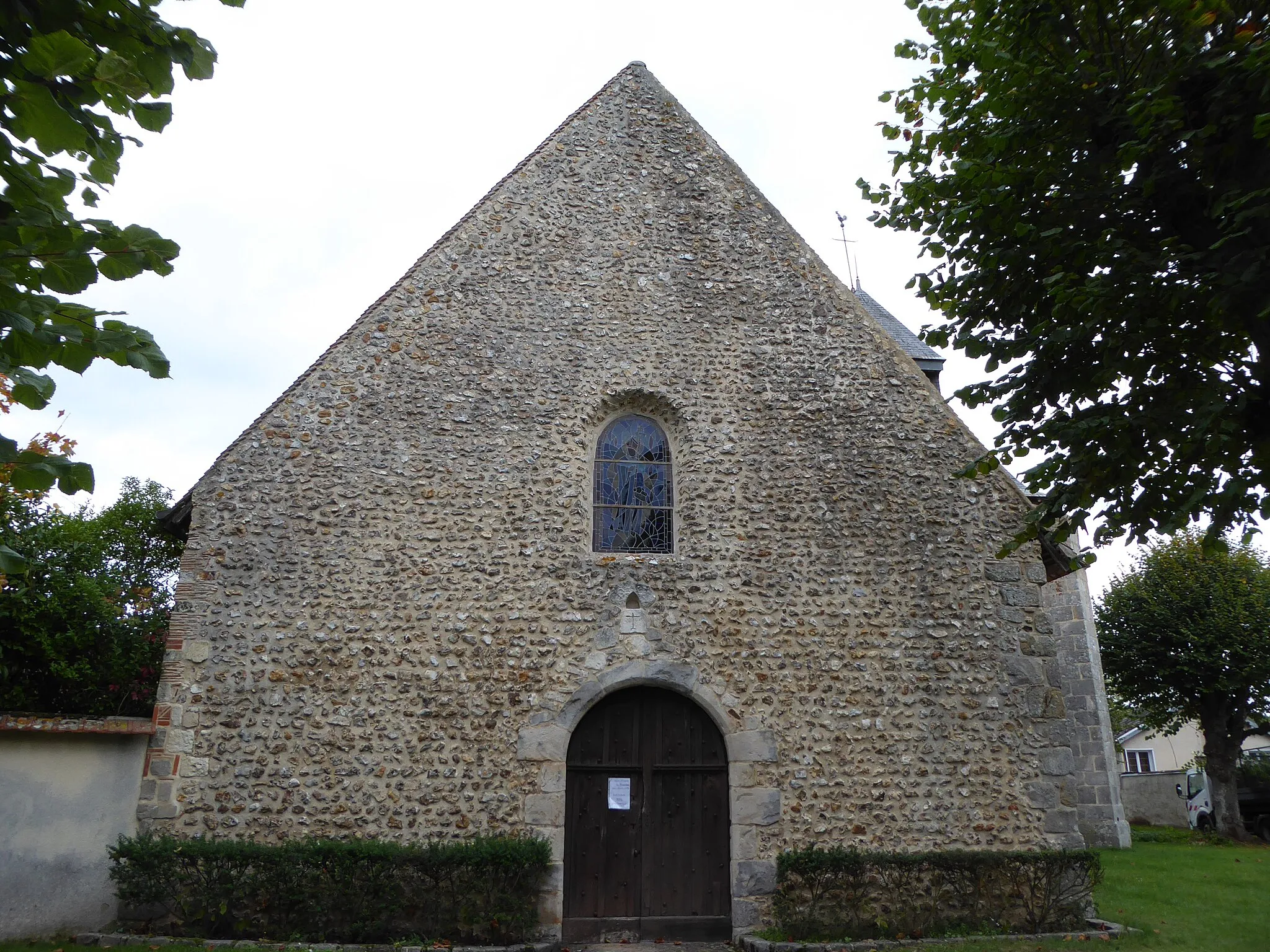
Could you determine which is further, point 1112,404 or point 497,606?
point 497,606

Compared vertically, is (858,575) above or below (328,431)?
below

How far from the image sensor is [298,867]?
7133 millimetres

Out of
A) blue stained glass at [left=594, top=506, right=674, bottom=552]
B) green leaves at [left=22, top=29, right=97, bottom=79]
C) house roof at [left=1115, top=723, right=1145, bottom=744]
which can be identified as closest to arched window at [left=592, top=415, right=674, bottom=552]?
blue stained glass at [left=594, top=506, right=674, bottom=552]

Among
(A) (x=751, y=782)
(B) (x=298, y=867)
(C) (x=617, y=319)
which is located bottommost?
(B) (x=298, y=867)

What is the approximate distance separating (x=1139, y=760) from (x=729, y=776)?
3637cm

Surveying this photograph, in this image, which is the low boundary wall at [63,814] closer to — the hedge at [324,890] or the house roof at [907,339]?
the hedge at [324,890]

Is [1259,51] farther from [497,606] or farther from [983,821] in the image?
[497,606]

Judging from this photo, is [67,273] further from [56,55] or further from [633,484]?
[633,484]

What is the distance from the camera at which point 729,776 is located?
8250 mm

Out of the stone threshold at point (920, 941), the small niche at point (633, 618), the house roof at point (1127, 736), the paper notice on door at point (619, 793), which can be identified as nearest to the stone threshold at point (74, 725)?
the paper notice on door at point (619, 793)

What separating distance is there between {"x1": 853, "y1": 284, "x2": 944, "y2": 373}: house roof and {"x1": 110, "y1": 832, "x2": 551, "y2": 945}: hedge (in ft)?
32.6

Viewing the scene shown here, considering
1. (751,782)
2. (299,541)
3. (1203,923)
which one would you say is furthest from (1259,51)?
(299,541)

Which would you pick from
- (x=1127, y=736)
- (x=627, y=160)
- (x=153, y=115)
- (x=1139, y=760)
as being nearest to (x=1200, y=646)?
(x=627, y=160)

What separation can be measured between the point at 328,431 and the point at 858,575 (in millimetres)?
5513
